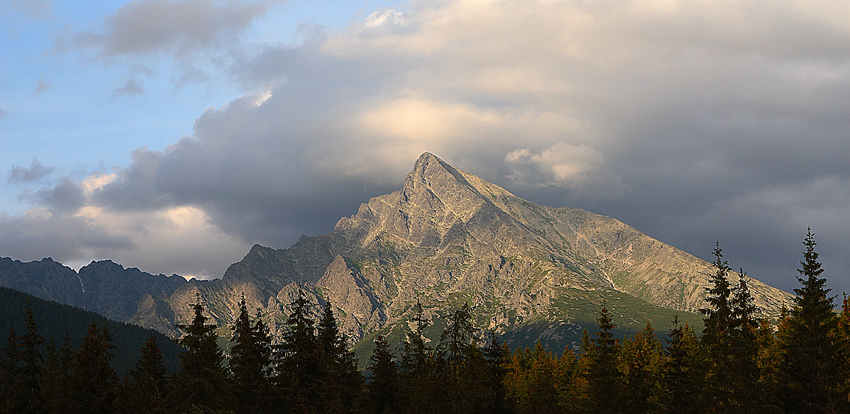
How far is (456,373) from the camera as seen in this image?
73.4 meters

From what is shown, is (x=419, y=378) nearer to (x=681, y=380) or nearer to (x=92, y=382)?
(x=681, y=380)

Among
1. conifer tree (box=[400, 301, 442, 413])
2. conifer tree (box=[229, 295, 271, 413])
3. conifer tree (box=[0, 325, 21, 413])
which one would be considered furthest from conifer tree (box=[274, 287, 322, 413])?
conifer tree (box=[0, 325, 21, 413])

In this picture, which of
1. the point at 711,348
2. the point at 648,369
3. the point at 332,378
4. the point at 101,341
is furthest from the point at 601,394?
the point at 101,341

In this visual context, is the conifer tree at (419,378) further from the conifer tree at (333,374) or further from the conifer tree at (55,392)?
the conifer tree at (55,392)

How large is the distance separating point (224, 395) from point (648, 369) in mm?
50729

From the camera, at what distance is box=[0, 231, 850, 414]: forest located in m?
58.2

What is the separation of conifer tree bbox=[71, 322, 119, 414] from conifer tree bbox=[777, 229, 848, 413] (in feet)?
223

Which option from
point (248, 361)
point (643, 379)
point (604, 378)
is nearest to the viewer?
point (248, 361)

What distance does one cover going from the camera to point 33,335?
70562mm

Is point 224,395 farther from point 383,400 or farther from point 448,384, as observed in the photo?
point 383,400

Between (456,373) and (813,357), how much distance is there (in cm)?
3383

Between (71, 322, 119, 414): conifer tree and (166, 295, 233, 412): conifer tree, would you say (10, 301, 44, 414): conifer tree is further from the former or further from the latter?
(166, 295, 233, 412): conifer tree

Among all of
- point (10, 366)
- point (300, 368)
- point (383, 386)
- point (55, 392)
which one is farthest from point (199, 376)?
point (383, 386)

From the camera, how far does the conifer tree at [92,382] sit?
245 ft
